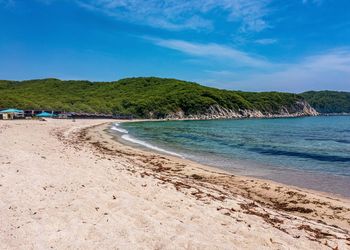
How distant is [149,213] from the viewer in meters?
7.41

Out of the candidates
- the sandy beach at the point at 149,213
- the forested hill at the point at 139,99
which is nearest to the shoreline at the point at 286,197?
the sandy beach at the point at 149,213

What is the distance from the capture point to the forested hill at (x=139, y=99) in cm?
12706

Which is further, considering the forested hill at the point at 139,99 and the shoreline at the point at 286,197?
the forested hill at the point at 139,99

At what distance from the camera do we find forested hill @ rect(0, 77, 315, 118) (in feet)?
417

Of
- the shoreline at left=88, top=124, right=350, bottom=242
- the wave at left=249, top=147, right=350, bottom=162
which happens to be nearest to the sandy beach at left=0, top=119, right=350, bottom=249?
the shoreline at left=88, top=124, right=350, bottom=242

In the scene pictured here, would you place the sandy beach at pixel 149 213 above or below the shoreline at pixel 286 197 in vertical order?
above

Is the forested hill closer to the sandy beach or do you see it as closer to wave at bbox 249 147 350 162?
wave at bbox 249 147 350 162

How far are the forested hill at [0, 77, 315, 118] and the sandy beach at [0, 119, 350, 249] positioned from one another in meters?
93.0

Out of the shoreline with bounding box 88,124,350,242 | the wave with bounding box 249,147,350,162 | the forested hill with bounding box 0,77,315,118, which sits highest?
the forested hill with bounding box 0,77,315,118

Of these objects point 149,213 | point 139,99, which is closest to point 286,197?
point 149,213

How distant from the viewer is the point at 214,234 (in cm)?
638

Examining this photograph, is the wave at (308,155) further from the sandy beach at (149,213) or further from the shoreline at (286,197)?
the sandy beach at (149,213)

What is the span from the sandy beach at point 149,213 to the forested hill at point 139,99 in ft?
305

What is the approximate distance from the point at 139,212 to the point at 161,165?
9.60 metres
